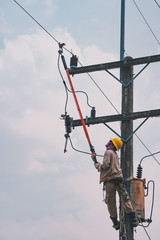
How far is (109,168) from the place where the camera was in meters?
11.1

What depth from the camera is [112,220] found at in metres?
11.2

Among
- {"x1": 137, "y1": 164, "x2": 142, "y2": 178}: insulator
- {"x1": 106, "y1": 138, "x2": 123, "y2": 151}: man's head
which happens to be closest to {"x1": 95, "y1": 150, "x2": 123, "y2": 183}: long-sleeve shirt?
{"x1": 106, "y1": 138, "x2": 123, "y2": 151}: man's head

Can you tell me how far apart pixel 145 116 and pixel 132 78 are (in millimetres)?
965

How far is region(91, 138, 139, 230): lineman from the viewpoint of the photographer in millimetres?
11055

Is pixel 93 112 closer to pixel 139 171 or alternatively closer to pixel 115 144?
pixel 115 144

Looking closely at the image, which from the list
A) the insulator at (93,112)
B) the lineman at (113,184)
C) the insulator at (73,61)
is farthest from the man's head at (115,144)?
the insulator at (73,61)

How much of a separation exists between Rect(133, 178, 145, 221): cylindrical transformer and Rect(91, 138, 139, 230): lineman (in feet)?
0.63

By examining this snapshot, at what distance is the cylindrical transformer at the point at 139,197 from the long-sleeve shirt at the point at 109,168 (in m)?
0.49

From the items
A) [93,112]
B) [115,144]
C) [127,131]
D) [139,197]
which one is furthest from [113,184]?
[93,112]

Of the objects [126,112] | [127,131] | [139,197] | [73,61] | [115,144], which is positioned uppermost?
[73,61]

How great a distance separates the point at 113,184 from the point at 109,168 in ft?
1.11

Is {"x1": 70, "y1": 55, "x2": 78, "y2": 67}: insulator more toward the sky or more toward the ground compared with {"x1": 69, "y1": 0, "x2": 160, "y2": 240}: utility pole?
more toward the sky

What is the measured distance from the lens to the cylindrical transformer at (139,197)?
37.0 feet

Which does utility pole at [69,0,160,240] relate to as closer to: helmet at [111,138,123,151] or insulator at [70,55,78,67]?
insulator at [70,55,78,67]
